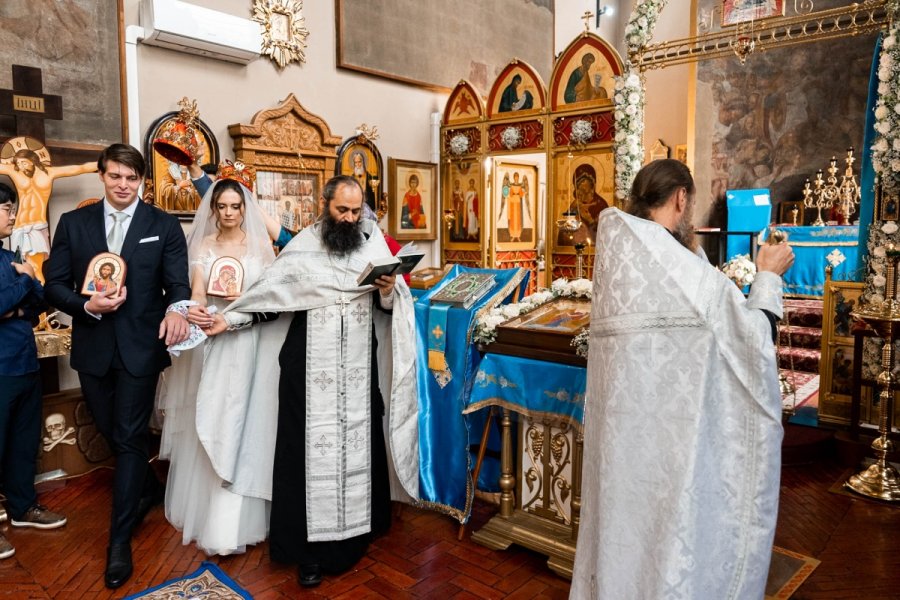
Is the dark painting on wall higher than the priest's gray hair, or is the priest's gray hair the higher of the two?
the dark painting on wall

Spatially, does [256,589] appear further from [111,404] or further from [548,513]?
[548,513]

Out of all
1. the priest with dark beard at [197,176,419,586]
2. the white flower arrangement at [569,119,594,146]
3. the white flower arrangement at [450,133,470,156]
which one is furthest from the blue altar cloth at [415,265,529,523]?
the white flower arrangement at [450,133,470,156]

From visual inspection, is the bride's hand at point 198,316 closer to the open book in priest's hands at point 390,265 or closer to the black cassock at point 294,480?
the black cassock at point 294,480

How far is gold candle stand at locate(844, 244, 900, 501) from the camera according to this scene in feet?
13.9

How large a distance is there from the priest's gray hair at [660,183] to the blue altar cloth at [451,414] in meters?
1.58

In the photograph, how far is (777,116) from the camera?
35.7 feet

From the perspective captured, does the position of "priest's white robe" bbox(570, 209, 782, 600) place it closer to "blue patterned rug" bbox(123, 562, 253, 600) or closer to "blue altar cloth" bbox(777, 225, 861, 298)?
"blue patterned rug" bbox(123, 562, 253, 600)

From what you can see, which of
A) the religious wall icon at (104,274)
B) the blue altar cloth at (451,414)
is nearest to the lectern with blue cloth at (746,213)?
the blue altar cloth at (451,414)

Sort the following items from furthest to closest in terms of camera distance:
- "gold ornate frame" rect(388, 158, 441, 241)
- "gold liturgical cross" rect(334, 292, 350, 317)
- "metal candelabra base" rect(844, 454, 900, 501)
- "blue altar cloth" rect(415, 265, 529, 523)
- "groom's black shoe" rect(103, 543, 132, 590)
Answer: "gold ornate frame" rect(388, 158, 441, 241) < "metal candelabra base" rect(844, 454, 900, 501) < "blue altar cloth" rect(415, 265, 529, 523) < "gold liturgical cross" rect(334, 292, 350, 317) < "groom's black shoe" rect(103, 543, 132, 590)

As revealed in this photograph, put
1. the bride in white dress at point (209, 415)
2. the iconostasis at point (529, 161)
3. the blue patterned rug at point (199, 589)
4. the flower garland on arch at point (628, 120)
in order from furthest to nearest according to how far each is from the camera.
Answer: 1. the iconostasis at point (529, 161)
2. the flower garland on arch at point (628, 120)
3. the bride in white dress at point (209, 415)
4. the blue patterned rug at point (199, 589)

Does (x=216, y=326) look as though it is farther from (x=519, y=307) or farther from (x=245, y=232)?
(x=519, y=307)

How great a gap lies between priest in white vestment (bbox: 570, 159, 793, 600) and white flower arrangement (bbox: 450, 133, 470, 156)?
22.2ft

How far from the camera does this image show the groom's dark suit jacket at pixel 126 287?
3.15 m

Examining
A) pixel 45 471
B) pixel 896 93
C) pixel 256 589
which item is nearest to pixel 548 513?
pixel 256 589
